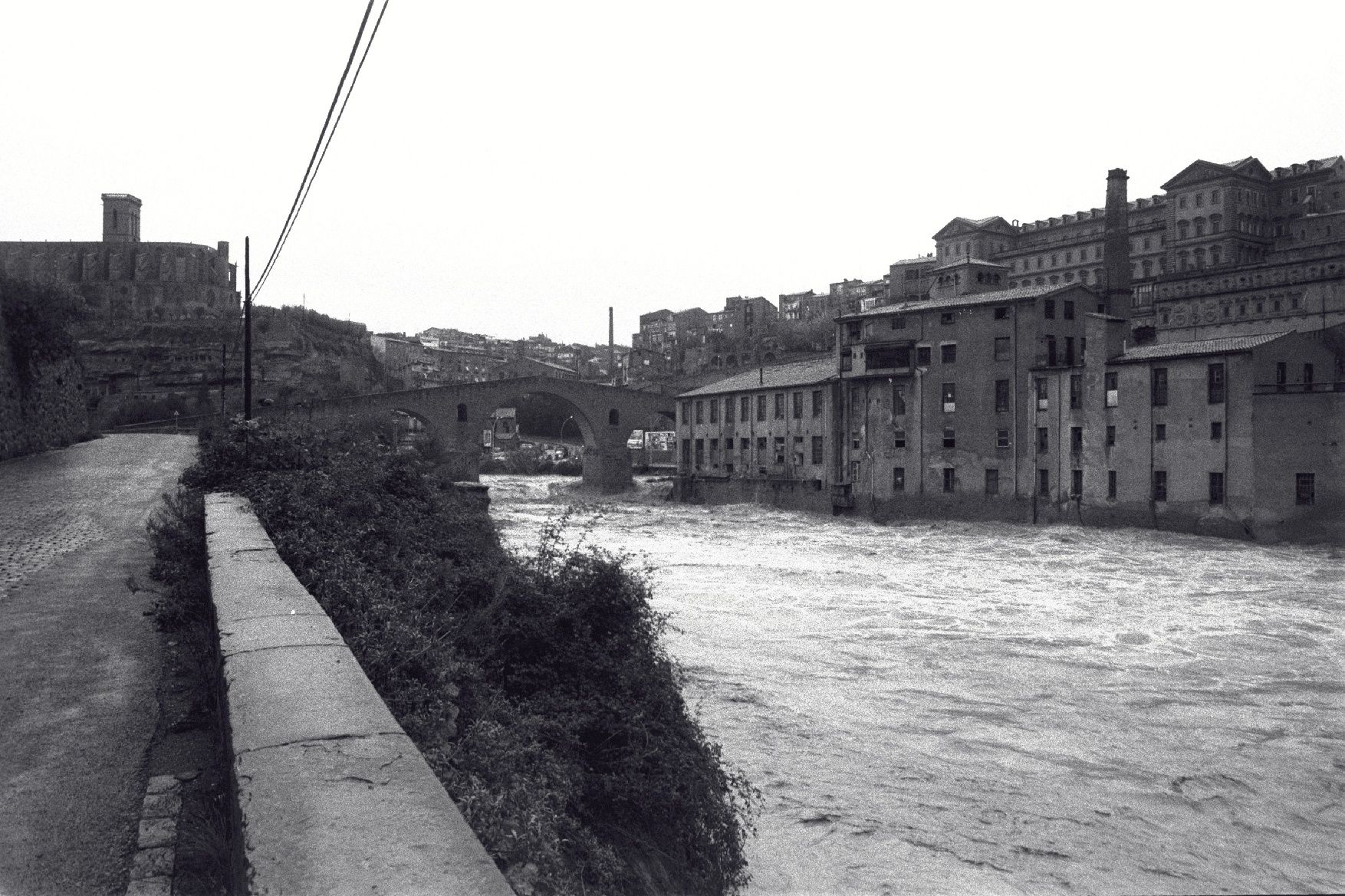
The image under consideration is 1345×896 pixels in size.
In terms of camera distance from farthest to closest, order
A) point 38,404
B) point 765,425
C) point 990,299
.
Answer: point 765,425 → point 990,299 → point 38,404

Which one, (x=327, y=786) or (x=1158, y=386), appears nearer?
(x=327, y=786)

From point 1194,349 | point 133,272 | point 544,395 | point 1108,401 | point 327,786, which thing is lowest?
point 327,786

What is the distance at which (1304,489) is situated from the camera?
1312 inches

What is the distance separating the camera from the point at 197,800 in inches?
151

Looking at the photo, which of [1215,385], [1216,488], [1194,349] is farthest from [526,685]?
[1194,349]

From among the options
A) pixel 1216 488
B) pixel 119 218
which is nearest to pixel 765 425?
pixel 1216 488

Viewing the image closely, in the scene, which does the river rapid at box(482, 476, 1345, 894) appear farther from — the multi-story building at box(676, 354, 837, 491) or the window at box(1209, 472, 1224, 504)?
the multi-story building at box(676, 354, 837, 491)

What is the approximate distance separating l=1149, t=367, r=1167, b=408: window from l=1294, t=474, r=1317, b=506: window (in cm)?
547

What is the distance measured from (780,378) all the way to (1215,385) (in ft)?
80.9

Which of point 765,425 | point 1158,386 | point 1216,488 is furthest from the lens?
point 765,425

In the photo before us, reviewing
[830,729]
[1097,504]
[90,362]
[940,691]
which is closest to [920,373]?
[1097,504]

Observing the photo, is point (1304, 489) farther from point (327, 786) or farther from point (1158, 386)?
point (327, 786)

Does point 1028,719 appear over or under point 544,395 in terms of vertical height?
under

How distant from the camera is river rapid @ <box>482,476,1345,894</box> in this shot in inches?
384
